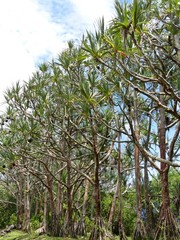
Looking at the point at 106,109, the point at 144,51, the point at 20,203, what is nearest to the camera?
the point at 144,51

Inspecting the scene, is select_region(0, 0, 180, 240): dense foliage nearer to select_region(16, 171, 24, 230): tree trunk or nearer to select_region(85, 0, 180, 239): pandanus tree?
select_region(85, 0, 180, 239): pandanus tree

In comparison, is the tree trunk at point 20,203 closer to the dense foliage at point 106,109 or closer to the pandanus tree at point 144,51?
the dense foliage at point 106,109

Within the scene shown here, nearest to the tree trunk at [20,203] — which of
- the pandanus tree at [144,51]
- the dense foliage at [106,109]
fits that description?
the dense foliage at [106,109]

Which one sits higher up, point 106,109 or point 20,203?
point 106,109

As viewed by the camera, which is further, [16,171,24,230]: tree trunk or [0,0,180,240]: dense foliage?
[16,171,24,230]: tree trunk

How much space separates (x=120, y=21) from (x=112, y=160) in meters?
7.85

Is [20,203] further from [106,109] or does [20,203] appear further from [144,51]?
[144,51]

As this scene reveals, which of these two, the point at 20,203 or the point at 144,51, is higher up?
the point at 144,51

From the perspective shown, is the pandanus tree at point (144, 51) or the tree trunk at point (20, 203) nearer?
the pandanus tree at point (144, 51)

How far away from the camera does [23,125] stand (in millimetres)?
7195

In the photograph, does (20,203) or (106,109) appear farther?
(20,203)

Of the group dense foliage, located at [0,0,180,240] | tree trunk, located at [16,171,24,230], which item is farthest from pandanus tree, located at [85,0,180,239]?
tree trunk, located at [16,171,24,230]

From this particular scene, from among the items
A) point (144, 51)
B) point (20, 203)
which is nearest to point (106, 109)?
point (144, 51)

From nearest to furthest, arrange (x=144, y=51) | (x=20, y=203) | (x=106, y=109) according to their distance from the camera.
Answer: (x=144, y=51) → (x=106, y=109) → (x=20, y=203)
